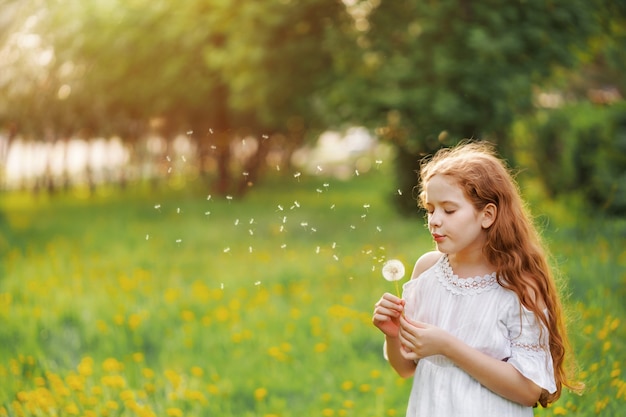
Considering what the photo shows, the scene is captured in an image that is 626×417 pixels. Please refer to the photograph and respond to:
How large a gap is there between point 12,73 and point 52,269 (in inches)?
290

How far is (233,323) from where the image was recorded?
18.4 feet

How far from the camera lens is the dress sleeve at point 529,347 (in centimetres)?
205

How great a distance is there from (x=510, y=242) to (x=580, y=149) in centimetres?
938

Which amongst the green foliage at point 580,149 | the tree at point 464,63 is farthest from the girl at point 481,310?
the tree at point 464,63

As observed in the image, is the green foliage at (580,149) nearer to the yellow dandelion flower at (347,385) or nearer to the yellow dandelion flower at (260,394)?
the yellow dandelion flower at (347,385)

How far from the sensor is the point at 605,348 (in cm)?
403

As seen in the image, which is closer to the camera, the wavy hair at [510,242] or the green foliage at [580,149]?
the wavy hair at [510,242]

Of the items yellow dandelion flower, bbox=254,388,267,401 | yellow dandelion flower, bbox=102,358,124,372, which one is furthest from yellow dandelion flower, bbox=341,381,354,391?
yellow dandelion flower, bbox=102,358,124,372

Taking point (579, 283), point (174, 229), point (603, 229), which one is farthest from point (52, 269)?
point (603, 229)

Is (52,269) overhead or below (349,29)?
below

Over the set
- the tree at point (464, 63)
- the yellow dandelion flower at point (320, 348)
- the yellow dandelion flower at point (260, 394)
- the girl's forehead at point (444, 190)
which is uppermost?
the tree at point (464, 63)

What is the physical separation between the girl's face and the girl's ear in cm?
2

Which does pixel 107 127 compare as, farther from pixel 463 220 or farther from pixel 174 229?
pixel 463 220

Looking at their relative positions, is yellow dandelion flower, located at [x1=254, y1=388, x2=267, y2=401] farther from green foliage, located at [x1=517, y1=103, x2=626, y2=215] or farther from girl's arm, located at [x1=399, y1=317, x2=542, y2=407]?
green foliage, located at [x1=517, y1=103, x2=626, y2=215]
